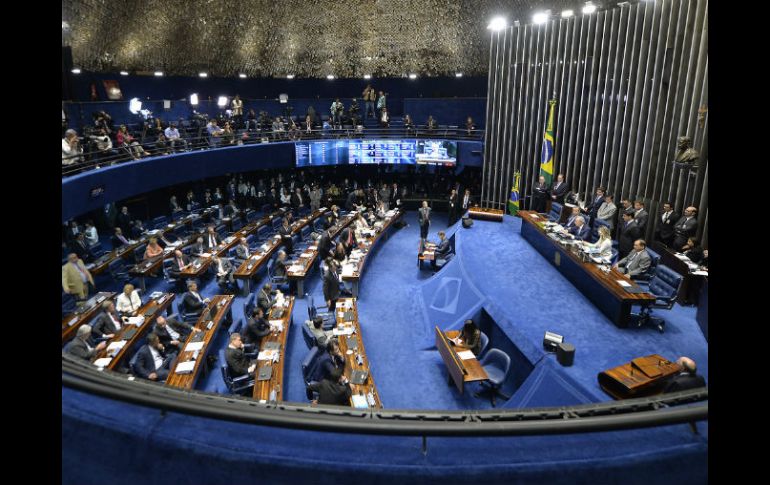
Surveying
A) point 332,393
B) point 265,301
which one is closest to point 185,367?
point 265,301

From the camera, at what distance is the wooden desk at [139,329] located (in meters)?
7.69

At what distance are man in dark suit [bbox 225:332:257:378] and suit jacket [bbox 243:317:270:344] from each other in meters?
0.97

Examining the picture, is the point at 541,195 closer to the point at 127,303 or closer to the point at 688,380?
the point at 688,380

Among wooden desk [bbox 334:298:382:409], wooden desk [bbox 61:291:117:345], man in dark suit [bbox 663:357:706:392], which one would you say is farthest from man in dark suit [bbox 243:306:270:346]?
man in dark suit [bbox 663:357:706:392]

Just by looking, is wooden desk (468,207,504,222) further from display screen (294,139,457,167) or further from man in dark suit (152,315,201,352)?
man in dark suit (152,315,201,352)

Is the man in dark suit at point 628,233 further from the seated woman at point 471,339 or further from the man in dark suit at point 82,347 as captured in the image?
the man in dark suit at point 82,347

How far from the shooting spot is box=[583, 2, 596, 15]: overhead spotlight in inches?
512

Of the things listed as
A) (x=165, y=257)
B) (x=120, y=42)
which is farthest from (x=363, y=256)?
(x=120, y=42)

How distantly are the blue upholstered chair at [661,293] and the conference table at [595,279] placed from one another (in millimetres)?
278

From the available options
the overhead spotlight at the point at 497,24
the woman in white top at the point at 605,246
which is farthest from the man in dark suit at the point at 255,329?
the overhead spotlight at the point at 497,24

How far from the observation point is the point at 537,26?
15.0 metres

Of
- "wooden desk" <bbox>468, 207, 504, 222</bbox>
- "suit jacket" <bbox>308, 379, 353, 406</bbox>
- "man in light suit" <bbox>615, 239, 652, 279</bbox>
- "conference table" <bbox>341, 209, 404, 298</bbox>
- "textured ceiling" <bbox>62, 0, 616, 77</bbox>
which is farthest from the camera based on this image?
"textured ceiling" <bbox>62, 0, 616, 77</bbox>

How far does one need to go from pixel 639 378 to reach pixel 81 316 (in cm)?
1000
